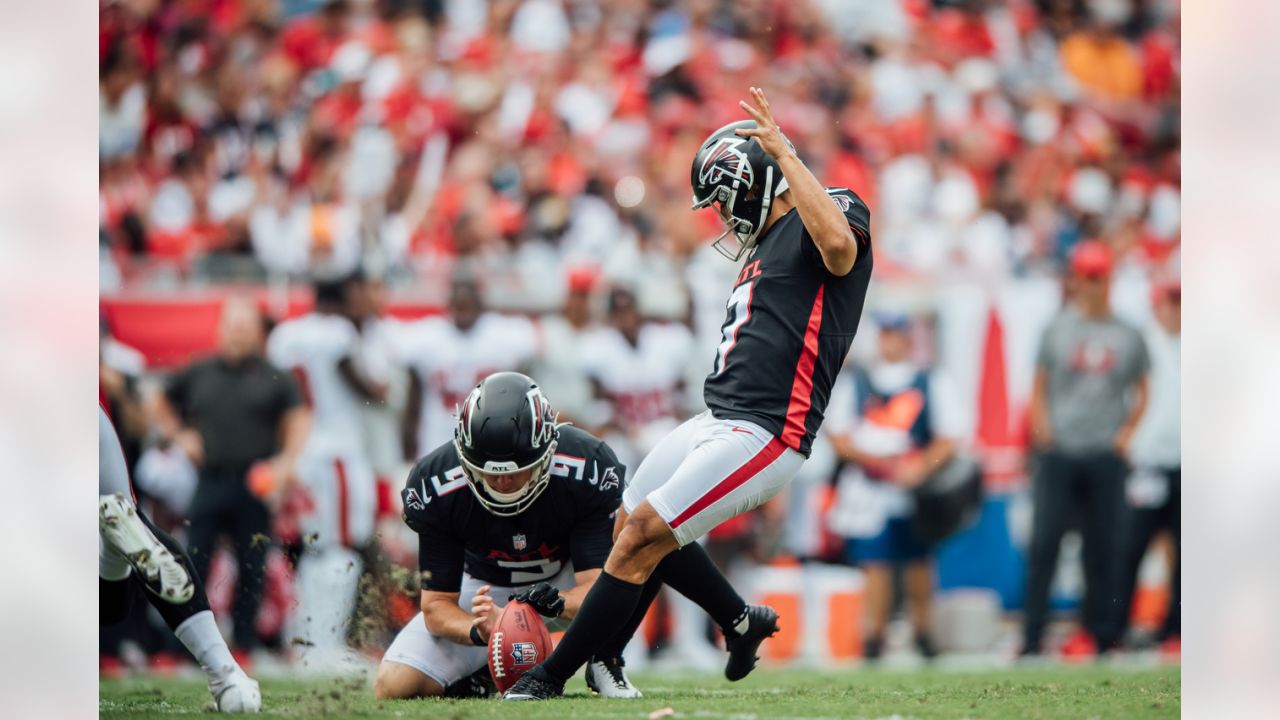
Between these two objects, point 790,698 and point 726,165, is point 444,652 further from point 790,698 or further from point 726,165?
point 726,165

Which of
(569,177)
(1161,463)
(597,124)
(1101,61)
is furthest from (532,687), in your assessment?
(1101,61)

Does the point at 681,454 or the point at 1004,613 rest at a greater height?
the point at 681,454

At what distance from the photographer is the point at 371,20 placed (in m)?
8.53

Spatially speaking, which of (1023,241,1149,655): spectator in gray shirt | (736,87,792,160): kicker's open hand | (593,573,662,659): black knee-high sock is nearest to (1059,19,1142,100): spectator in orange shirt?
(1023,241,1149,655): spectator in gray shirt

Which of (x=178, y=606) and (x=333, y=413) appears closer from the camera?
(x=178, y=606)

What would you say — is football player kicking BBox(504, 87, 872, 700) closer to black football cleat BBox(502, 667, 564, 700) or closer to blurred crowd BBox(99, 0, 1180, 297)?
black football cleat BBox(502, 667, 564, 700)

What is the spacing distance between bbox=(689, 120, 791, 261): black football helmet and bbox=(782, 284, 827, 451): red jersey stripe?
0.31m

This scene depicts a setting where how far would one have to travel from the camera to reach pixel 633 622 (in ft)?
13.4

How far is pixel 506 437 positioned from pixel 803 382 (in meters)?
0.76

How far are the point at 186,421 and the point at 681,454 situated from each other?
287 centimetres

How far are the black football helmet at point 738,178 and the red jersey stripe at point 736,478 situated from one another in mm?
551

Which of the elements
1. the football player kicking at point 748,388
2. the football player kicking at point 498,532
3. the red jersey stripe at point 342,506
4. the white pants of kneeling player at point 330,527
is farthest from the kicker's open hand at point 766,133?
the red jersey stripe at point 342,506
